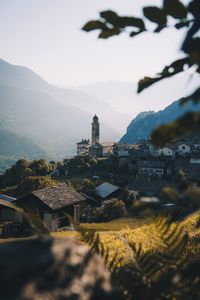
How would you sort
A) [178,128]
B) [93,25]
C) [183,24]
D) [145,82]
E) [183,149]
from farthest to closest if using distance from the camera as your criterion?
1. [183,149]
2. [145,82]
3. [93,25]
4. [183,24]
5. [178,128]

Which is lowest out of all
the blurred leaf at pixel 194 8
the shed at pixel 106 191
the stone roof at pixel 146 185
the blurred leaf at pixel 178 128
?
the shed at pixel 106 191

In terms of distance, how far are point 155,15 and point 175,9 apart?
13cm

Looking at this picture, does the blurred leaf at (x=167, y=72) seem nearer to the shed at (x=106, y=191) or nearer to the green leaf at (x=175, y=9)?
the green leaf at (x=175, y=9)

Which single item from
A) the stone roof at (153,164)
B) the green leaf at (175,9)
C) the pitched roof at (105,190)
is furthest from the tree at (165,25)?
the stone roof at (153,164)

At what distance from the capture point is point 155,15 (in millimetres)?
2156

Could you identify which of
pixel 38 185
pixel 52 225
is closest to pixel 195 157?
pixel 38 185

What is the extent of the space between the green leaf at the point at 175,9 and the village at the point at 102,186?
2.98 feet

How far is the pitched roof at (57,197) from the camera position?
47.4 metres

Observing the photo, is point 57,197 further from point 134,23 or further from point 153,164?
point 134,23

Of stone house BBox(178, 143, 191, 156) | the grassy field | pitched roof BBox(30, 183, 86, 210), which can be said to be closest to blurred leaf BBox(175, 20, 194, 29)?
the grassy field

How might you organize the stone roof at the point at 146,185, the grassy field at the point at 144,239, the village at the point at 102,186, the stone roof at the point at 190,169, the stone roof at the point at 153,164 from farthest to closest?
the stone roof at the point at 153,164, the stone roof at the point at 146,185, the stone roof at the point at 190,169, the village at the point at 102,186, the grassy field at the point at 144,239

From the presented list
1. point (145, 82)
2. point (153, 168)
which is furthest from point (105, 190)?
point (145, 82)

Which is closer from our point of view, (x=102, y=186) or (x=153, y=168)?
(x=102, y=186)

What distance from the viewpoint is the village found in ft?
158
